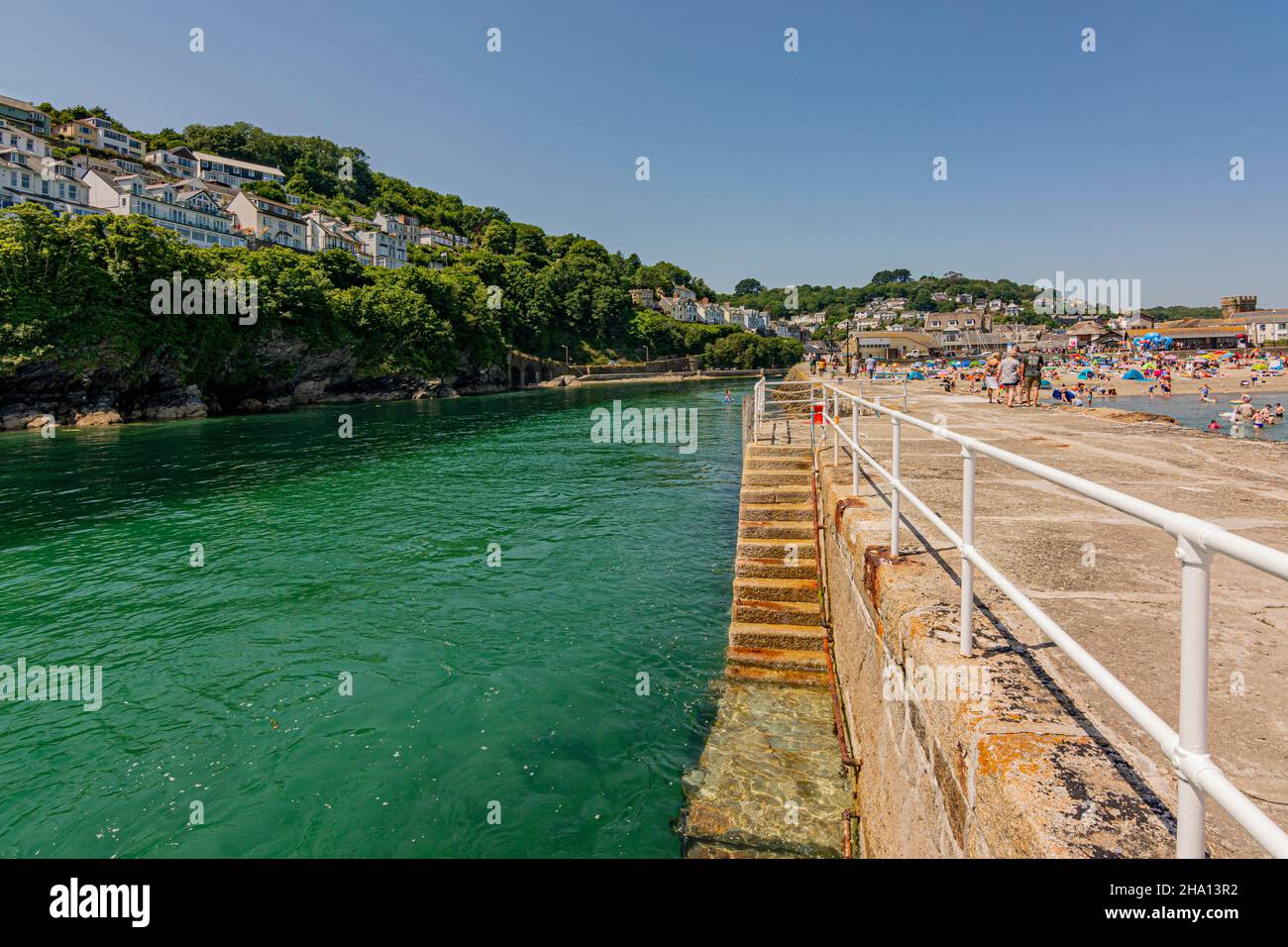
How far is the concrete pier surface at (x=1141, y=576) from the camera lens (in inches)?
99.7

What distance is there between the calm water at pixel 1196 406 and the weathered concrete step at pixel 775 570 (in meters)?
34.5

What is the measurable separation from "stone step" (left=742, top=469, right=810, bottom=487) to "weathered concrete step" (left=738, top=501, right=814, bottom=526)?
0.69 m

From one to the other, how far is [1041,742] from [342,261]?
319 ft

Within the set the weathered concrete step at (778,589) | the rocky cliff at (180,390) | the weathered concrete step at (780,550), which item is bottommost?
the weathered concrete step at (778,589)

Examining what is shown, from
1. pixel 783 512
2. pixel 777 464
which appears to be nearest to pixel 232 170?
pixel 777 464

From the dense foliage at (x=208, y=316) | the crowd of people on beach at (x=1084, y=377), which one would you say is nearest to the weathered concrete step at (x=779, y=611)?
the crowd of people on beach at (x=1084, y=377)

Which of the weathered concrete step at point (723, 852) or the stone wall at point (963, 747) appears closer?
the stone wall at point (963, 747)

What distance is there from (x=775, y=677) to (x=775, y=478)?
4.02 metres

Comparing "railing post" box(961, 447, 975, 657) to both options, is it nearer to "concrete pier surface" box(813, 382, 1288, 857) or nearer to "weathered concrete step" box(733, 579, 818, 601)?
"concrete pier surface" box(813, 382, 1288, 857)

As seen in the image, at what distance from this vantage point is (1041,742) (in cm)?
257

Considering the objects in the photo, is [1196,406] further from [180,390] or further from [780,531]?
[180,390]

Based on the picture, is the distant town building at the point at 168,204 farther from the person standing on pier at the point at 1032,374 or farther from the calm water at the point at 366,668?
the person standing on pier at the point at 1032,374

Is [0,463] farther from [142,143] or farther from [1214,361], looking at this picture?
[142,143]
